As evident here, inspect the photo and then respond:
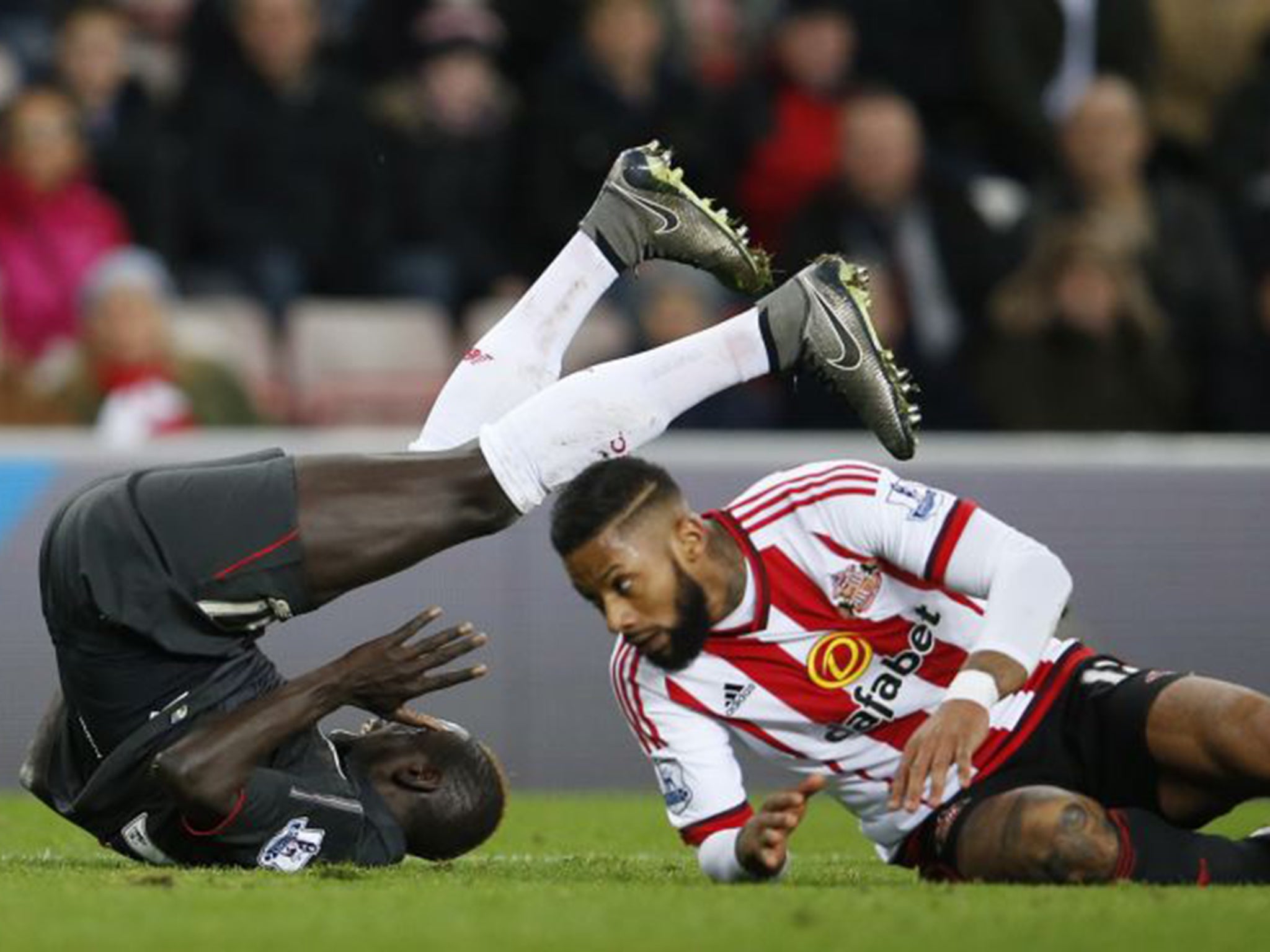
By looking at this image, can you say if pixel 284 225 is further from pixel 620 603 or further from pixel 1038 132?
pixel 620 603

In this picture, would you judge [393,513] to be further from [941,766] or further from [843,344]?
[941,766]

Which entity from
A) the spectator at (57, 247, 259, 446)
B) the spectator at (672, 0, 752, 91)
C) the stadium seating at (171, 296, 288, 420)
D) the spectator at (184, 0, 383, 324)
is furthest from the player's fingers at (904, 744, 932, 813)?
the spectator at (672, 0, 752, 91)

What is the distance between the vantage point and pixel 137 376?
1102cm

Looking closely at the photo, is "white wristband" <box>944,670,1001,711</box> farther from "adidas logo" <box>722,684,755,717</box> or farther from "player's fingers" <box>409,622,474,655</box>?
"player's fingers" <box>409,622,474,655</box>

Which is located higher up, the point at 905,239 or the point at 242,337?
the point at 905,239

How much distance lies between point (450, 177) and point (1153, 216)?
3.30 metres

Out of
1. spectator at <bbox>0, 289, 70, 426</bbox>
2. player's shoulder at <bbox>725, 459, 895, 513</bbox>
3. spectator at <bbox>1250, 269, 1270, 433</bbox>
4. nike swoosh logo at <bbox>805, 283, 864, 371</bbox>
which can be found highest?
nike swoosh logo at <bbox>805, 283, 864, 371</bbox>

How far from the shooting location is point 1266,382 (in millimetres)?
11969

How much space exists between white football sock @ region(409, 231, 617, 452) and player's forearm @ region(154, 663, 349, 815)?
0.81 m

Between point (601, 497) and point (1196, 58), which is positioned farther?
point (1196, 58)

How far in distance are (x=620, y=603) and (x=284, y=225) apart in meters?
6.57

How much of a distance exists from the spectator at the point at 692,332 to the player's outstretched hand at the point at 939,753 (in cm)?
580

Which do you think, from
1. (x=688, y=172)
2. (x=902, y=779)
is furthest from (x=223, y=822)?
(x=688, y=172)

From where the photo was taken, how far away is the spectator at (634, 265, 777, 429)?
1174 cm
